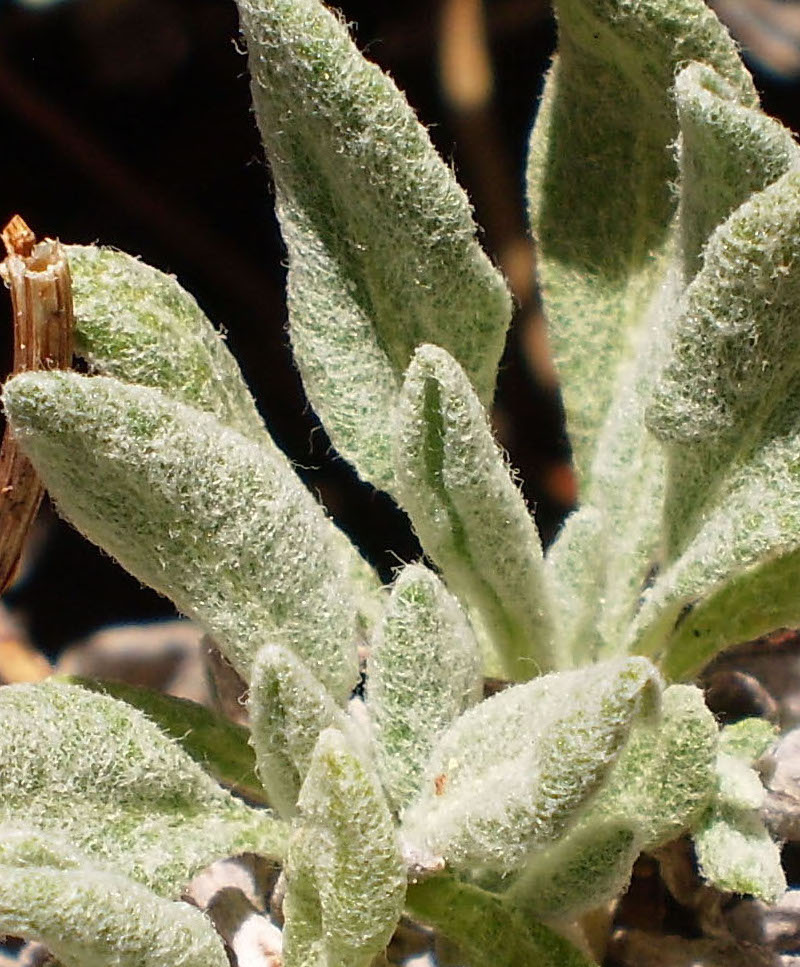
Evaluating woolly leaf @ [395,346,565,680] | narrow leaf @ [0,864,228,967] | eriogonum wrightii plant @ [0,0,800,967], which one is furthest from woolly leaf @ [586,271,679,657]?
narrow leaf @ [0,864,228,967]

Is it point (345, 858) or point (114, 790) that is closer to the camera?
point (345, 858)

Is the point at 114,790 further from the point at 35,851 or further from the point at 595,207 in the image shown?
the point at 595,207

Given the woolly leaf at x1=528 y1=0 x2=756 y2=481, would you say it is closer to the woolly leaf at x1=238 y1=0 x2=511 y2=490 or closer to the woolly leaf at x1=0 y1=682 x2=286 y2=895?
the woolly leaf at x1=238 y1=0 x2=511 y2=490

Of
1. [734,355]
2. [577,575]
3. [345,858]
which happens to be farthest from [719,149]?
[345,858]

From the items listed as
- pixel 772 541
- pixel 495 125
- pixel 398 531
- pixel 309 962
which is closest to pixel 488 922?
pixel 309 962

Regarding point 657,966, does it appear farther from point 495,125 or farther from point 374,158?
point 495,125

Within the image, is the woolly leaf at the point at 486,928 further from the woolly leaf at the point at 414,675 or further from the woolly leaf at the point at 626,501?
the woolly leaf at the point at 626,501

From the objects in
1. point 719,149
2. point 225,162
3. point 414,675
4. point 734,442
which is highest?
point 225,162
